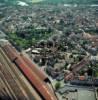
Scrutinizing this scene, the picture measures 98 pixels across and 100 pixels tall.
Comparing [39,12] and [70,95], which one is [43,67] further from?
[39,12]

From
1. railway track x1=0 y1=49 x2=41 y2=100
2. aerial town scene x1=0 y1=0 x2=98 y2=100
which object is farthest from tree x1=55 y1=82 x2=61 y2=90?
railway track x1=0 y1=49 x2=41 y2=100

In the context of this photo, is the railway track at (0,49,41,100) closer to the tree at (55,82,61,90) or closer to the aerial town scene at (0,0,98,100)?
the aerial town scene at (0,0,98,100)

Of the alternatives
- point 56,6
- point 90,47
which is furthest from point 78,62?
point 56,6

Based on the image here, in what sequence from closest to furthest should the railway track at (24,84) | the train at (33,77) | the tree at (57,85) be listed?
the train at (33,77)
the railway track at (24,84)
the tree at (57,85)

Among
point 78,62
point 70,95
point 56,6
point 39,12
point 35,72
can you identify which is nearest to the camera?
point 70,95

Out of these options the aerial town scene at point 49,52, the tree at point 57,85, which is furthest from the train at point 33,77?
the tree at point 57,85

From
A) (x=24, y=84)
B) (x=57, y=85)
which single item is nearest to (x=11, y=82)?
(x=24, y=84)

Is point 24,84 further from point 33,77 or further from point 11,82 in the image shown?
point 11,82

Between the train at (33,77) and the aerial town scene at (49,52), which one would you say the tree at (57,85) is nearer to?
the aerial town scene at (49,52)

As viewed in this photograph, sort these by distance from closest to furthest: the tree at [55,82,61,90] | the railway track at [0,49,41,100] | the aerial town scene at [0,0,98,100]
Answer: the railway track at [0,49,41,100], the aerial town scene at [0,0,98,100], the tree at [55,82,61,90]
